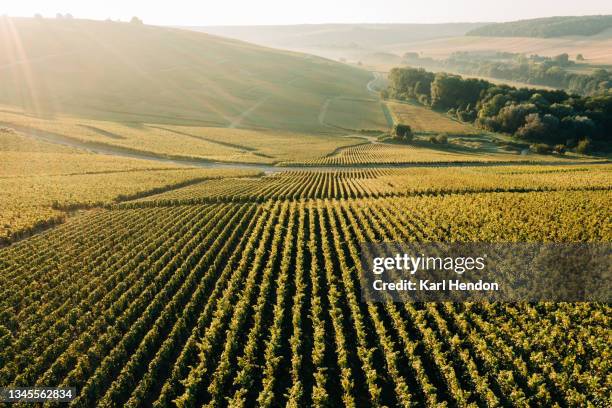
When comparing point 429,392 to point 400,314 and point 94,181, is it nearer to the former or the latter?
point 400,314

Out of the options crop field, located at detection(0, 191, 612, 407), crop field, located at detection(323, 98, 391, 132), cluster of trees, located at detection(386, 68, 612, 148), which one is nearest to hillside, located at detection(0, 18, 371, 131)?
crop field, located at detection(323, 98, 391, 132)

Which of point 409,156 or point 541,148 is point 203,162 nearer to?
point 409,156

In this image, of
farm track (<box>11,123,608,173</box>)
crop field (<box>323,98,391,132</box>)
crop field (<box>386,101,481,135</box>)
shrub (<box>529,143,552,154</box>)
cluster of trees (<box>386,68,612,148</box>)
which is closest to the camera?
farm track (<box>11,123,608,173</box>)

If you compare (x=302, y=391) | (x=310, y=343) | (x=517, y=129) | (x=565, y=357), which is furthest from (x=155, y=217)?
(x=517, y=129)

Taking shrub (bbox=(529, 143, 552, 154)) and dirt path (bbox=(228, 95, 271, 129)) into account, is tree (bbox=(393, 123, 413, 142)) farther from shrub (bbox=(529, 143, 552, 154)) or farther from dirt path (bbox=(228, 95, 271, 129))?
dirt path (bbox=(228, 95, 271, 129))

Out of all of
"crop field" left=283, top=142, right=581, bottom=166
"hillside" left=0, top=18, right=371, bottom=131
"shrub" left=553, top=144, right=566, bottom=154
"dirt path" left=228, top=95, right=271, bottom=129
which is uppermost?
"hillside" left=0, top=18, right=371, bottom=131

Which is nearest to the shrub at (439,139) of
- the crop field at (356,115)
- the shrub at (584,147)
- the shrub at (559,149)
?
the crop field at (356,115)

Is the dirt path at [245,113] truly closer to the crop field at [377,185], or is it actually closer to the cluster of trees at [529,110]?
the crop field at [377,185]

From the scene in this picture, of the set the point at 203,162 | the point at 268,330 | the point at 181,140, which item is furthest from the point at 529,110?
the point at 268,330
